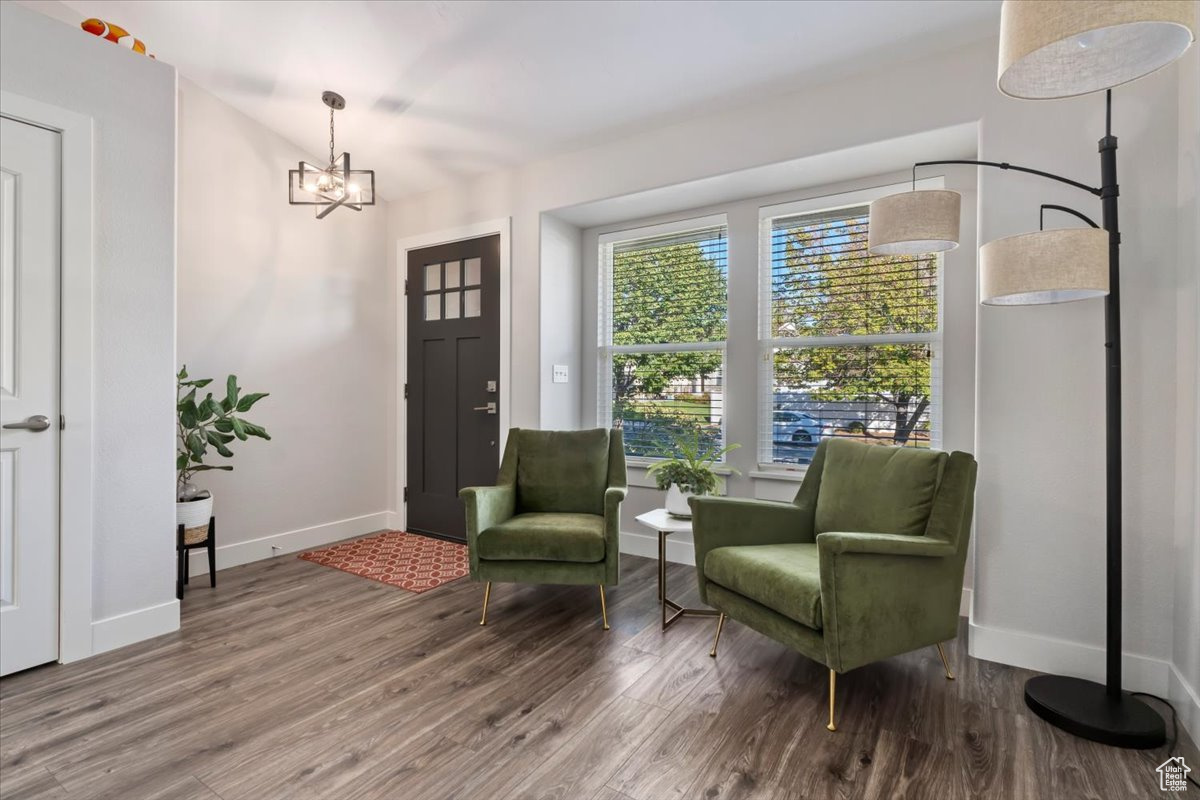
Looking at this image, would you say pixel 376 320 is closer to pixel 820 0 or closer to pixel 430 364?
pixel 430 364

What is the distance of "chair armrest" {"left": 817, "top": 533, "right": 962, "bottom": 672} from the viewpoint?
1.91 m

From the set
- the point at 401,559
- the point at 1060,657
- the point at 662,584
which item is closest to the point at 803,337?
the point at 662,584

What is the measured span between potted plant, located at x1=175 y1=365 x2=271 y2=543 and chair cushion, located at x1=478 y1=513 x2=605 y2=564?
1.33m

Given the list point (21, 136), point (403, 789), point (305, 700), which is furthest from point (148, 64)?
point (403, 789)

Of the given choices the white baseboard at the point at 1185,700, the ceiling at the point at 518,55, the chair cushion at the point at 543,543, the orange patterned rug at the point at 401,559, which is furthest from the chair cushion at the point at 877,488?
the orange patterned rug at the point at 401,559

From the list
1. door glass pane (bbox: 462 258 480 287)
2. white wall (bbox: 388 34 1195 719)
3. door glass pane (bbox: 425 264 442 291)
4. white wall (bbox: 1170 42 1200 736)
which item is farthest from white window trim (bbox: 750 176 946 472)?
door glass pane (bbox: 425 264 442 291)

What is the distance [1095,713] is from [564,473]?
2321 mm

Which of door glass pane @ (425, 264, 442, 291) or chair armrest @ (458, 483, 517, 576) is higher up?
door glass pane @ (425, 264, 442, 291)

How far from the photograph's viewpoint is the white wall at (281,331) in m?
3.48

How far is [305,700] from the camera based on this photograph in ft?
A: 6.79

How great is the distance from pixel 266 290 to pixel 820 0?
137 inches

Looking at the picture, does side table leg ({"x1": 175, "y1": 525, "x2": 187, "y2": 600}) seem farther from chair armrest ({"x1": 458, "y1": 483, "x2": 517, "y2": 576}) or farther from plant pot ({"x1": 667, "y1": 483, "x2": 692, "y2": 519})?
plant pot ({"x1": 667, "y1": 483, "x2": 692, "y2": 519})

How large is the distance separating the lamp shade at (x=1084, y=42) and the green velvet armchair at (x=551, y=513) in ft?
6.74

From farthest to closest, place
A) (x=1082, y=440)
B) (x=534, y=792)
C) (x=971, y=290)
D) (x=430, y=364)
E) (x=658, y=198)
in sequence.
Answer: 1. (x=430, y=364)
2. (x=658, y=198)
3. (x=971, y=290)
4. (x=1082, y=440)
5. (x=534, y=792)
